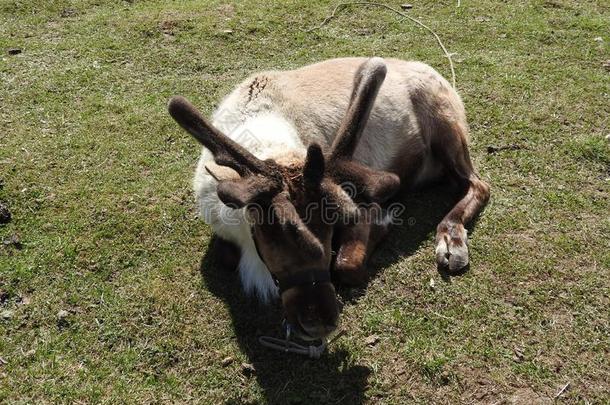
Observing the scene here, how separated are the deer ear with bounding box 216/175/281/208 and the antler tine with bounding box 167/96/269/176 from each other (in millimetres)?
146

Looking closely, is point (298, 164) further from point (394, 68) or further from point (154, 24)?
point (154, 24)

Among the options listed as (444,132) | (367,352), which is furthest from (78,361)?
(444,132)

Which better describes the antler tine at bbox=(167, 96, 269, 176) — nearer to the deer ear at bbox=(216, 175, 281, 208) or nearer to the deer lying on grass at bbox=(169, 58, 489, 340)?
the deer lying on grass at bbox=(169, 58, 489, 340)

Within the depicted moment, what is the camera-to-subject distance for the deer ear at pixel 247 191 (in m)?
3.17

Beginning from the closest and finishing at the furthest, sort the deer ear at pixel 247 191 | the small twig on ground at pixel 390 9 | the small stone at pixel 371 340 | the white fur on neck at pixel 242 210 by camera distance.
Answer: the deer ear at pixel 247 191 < the small stone at pixel 371 340 < the white fur on neck at pixel 242 210 < the small twig on ground at pixel 390 9

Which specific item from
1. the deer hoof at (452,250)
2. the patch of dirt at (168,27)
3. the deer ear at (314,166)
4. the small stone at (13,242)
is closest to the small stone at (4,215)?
the small stone at (13,242)

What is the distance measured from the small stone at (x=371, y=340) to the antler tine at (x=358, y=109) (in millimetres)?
1263

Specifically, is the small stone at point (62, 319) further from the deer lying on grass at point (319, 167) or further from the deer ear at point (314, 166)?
the deer ear at point (314, 166)

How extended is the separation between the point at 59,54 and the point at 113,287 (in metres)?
4.22

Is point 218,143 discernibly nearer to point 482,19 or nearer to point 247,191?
point 247,191

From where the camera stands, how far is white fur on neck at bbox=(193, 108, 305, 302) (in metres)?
4.02

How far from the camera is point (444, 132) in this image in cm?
517

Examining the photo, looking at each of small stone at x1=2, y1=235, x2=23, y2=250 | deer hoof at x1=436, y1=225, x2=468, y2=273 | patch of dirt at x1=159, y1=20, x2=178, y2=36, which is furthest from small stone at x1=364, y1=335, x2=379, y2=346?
patch of dirt at x1=159, y1=20, x2=178, y2=36

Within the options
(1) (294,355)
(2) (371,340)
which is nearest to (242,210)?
(1) (294,355)
